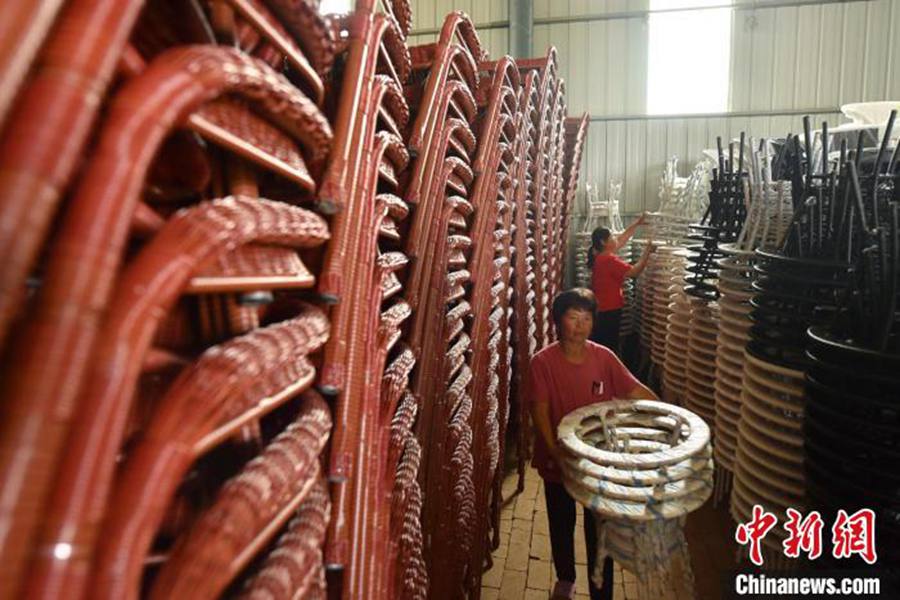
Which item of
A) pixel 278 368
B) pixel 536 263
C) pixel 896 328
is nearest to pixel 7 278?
pixel 278 368

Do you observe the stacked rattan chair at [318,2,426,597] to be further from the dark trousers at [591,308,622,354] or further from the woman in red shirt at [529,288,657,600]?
the dark trousers at [591,308,622,354]

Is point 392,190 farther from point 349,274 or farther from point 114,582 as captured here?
point 114,582

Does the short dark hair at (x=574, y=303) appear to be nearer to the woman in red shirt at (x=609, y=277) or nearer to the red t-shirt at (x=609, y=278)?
the woman in red shirt at (x=609, y=277)

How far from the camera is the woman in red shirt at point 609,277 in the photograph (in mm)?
4855

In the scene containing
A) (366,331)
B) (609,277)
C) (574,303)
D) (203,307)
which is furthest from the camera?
(609,277)

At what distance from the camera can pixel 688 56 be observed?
27.6ft

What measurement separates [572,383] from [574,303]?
12.2 inches

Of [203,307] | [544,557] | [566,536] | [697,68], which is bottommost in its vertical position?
→ [544,557]

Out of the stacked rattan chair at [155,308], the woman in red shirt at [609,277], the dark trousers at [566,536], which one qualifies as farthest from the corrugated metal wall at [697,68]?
the stacked rattan chair at [155,308]

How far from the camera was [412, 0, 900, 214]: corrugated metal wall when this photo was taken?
7.86 m

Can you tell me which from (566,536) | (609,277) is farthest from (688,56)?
(566,536)

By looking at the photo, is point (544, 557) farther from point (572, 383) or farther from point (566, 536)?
point (572, 383)

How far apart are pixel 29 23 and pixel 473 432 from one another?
2.07m

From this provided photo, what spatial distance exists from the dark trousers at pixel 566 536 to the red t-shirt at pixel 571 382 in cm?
11
